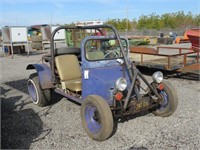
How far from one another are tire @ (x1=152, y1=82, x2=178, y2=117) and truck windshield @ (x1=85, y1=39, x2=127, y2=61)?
3.65 feet

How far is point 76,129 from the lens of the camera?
443 cm

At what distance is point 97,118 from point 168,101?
1.50 m

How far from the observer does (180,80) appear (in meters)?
8.07

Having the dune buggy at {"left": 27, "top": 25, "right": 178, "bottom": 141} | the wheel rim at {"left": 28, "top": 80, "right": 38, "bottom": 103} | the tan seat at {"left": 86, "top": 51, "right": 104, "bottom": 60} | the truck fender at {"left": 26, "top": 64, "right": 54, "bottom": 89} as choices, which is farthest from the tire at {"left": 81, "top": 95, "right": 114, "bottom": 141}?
the wheel rim at {"left": 28, "top": 80, "right": 38, "bottom": 103}

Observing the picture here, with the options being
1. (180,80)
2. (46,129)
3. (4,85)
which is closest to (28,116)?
(46,129)

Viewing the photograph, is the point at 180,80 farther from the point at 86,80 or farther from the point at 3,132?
the point at 3,132

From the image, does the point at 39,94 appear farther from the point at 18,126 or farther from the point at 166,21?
the point at 166,21

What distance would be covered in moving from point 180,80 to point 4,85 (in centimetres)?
560

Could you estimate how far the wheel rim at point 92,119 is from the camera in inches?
160

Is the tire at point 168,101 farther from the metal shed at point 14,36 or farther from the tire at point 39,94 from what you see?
the metal shed at point 14,36

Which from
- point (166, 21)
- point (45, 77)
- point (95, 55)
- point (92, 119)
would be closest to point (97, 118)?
point (92, 119)

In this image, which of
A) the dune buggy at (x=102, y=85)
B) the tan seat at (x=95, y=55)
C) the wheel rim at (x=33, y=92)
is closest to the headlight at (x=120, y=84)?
the dune buggy at (x=102, y=85)

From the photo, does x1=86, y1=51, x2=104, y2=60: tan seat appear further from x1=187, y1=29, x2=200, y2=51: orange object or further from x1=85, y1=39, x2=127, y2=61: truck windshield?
x1=187, y1=29, x2=200, y2=51: orange object

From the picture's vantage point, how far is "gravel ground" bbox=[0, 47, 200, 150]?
386cm
